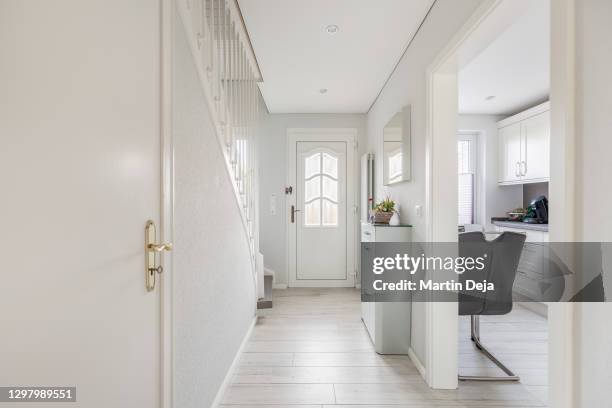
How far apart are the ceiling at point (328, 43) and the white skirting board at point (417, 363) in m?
2.44

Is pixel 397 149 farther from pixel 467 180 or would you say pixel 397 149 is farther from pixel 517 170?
pixel 467 180

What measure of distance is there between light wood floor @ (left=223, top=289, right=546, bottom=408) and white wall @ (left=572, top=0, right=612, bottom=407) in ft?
3.93

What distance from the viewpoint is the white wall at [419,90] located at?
1.88m

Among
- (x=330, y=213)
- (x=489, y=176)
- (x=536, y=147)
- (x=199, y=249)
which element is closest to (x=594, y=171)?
(x=199, y=249)

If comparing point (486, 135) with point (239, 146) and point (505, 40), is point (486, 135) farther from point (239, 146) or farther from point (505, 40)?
point (239, 146)

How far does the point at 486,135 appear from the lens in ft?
15.0

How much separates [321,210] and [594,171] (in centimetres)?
380

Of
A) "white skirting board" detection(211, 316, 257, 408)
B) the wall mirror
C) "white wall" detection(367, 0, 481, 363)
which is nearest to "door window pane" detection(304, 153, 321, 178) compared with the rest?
the wall mirror

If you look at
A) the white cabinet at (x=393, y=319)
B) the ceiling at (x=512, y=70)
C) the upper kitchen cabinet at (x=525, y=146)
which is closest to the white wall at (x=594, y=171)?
the ceiling at (x=512, y=70)

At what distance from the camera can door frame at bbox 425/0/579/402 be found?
3.21 ft

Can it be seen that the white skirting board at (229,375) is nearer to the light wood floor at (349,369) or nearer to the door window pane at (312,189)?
the light wood floor at (349,369)

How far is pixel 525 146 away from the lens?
4.01 metres

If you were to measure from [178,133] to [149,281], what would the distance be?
605 millimetres

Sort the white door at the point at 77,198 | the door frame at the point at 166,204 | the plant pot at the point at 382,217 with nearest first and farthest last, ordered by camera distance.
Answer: the white door at the point at 77,198, the door frame at the point at 166,204, the plant pot at the point at 382,217
